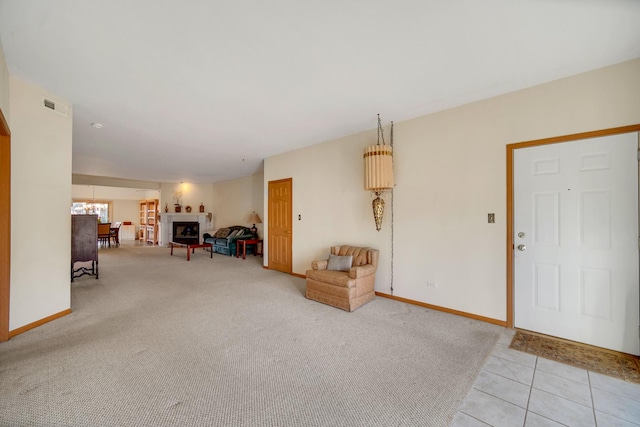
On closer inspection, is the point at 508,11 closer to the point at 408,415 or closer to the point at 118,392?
the point at 408,415

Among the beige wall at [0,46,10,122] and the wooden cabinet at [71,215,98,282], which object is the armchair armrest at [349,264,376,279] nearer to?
the beige wall at [0,46,10,122]

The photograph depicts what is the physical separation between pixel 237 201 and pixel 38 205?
655cm

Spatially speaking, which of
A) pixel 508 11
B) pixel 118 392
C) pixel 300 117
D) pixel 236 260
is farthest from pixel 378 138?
pixel 236 260

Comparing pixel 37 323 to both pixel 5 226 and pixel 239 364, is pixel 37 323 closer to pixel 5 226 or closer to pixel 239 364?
pixel 5 226

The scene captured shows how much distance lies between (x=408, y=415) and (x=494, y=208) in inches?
98.3

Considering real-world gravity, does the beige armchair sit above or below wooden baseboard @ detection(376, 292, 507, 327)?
above

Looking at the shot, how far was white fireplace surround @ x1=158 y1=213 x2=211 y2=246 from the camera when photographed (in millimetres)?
10273

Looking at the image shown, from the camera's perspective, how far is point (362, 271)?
360cm

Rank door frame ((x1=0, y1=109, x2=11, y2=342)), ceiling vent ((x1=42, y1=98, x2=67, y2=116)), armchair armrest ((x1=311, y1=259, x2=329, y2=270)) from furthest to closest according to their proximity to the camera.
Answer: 1. armchair armrest ((x1=311, y1=259, x2=329, y2=270))
2. ceiling vent ((x1=42, y1=98, x2=67, y2=116))
3. door frame ((x1=0, y1=109, x2=11, y2=342))

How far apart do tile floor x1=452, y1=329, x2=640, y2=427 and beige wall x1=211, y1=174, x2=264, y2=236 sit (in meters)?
7.28

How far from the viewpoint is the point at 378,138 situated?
161 inches

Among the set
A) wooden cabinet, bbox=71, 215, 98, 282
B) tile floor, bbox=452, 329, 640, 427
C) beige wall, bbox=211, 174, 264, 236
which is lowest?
tile floor, bbox=452, 329, 640, 427

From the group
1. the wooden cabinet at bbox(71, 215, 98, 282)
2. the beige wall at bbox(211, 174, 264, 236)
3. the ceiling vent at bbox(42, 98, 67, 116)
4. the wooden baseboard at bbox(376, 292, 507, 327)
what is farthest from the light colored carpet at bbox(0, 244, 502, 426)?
the beige wall at bbox(211, 174, 264, 236)

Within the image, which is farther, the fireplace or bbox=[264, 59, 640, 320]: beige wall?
the fireplace
